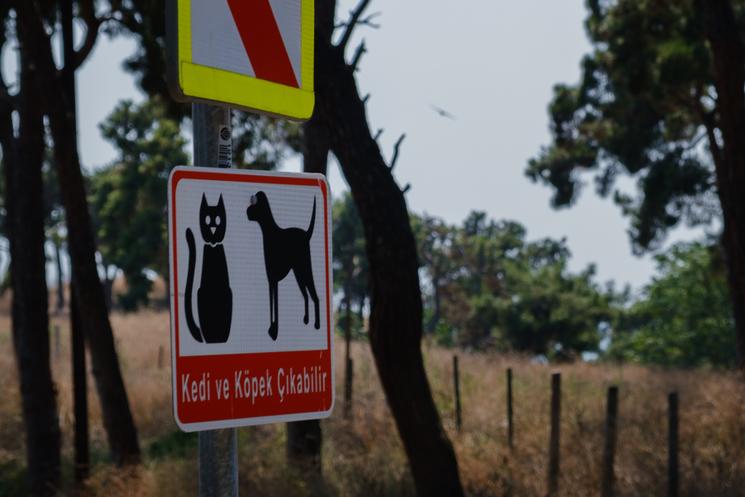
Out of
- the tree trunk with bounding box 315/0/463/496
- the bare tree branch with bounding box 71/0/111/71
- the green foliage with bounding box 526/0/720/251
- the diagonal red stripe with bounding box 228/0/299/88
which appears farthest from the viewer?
the green foliage with bounding box 526/0/720/251

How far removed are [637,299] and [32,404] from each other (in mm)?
37722

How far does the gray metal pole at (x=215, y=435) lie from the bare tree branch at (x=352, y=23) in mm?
7111

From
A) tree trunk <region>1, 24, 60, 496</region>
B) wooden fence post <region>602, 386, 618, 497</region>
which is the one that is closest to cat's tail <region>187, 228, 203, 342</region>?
wooden fence post <region>602, 386, 618, 497</region>

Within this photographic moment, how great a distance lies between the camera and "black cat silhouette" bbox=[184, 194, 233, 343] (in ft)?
10.8

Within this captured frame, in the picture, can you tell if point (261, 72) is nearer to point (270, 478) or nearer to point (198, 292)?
point (198, 292)

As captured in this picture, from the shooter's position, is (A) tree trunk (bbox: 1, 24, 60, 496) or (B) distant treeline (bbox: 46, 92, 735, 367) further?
(B) distant treeline (bbox: 46, 92, 735, 367)

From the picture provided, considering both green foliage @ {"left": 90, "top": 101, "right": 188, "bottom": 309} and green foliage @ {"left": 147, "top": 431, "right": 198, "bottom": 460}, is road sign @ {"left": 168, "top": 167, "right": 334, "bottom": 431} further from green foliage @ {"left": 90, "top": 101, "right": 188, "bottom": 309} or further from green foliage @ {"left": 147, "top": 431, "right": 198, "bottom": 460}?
green foliage @ {"left": 90, "top": 101, "right": 188, "bottom": 309}

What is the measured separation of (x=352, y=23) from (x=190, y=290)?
7.96 metres

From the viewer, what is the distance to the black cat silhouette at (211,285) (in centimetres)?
330

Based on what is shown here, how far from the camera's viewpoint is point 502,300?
4528cm

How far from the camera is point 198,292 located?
3.30m

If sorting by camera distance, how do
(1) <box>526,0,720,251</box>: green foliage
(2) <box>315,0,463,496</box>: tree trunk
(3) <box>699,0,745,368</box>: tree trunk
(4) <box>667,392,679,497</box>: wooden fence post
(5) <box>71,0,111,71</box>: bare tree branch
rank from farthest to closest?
1. (1) <box>526,0,720,251</box>: green foliage
2. (5) <box>71,0,111,71</box>: bare tree branch
3. (3) <box>699,0,745,368</box>: tree trunk
4. (4) <box>667,392,679,497</box>: wooden fence post
5. (2) <box>315,0,463,496</box>: tree trunk

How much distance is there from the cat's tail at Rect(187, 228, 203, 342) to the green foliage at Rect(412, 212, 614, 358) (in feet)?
110

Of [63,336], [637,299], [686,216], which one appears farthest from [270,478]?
[637,299]
